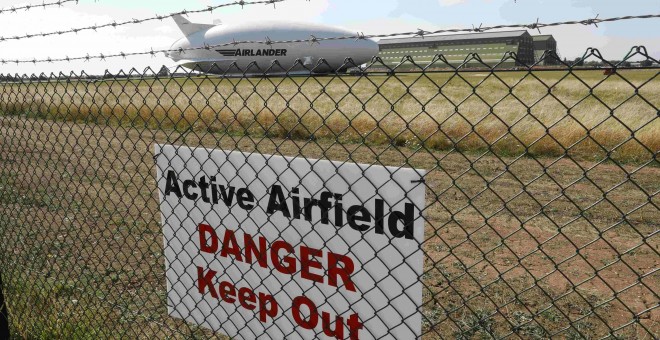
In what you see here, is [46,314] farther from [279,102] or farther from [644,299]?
[279,102]

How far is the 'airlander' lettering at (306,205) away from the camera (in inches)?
84.5

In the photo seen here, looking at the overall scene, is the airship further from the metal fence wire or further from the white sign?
the white sign

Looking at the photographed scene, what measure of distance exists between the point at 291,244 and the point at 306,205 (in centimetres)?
24

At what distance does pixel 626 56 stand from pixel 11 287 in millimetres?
4737

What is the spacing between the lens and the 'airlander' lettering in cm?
215

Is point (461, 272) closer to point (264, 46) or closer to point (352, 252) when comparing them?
point (352, 252)

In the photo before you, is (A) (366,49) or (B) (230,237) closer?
Result: (B) (230,237)

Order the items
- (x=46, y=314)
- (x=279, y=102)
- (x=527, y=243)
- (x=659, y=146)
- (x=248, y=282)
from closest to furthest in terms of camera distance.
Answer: (x=248, y=282)
(x=46, y=314)
(x=527, y=243)
(x=659, y=146)
(x=279, y=102)

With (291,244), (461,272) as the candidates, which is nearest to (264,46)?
(461,272)

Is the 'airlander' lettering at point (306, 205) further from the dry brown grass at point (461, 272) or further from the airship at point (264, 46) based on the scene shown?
the airship at point (264, 46)

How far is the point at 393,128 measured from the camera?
14.2 m

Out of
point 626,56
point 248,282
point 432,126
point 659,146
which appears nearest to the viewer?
point 626,56

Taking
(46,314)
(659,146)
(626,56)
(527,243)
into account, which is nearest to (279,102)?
(659,146)

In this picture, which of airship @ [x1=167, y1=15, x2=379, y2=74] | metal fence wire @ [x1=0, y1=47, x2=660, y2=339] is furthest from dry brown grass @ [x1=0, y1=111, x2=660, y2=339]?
airship @ [x1=167, y1=15, x2=379, y2=74]
